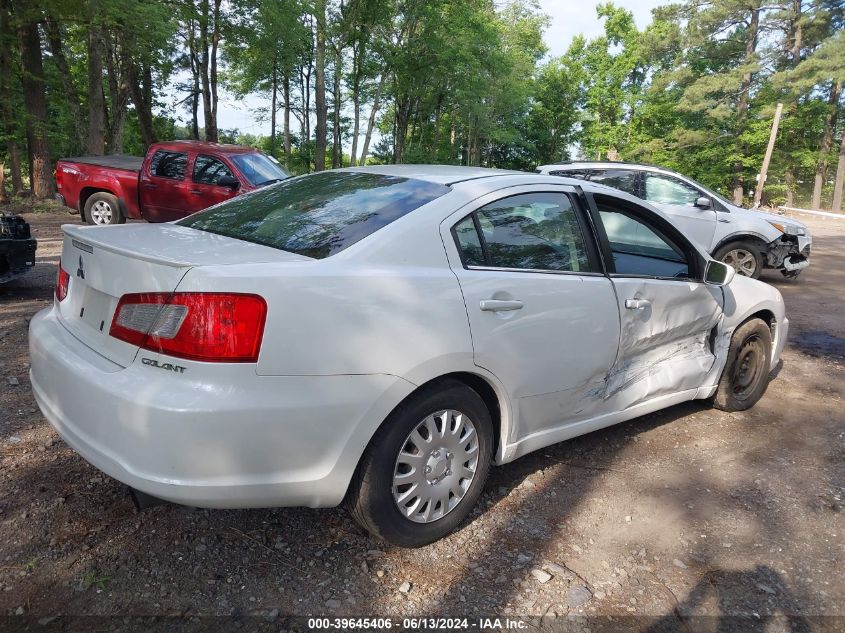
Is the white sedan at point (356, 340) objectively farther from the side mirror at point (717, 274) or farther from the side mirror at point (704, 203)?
the side mirror at point (704, 203)

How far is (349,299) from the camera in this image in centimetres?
219

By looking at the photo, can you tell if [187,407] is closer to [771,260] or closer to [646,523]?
[646,523]

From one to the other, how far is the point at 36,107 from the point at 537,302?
18003 millimetres

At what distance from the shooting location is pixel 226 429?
6.52 feet

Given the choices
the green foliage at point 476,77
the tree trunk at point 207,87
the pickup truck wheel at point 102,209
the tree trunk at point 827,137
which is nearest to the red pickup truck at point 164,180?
the pickup truck wheel at point 102,209

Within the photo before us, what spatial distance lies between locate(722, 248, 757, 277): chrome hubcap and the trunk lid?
28.7 feet

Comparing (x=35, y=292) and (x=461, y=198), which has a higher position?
(x=461, y=198)

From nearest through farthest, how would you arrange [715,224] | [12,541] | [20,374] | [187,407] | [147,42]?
[187,407] < [12,541] < [20,374] < [715,224] < [147,42]

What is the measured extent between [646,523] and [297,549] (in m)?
1.64

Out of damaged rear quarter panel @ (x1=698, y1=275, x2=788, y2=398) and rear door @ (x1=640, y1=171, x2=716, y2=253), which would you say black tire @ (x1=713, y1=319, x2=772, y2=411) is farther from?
rear door @ (x1=640, y1=171, x2=716, y2=253)

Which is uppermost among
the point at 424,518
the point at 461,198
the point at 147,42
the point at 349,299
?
the point at 147,42

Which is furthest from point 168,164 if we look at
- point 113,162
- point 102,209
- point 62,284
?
point 62,284

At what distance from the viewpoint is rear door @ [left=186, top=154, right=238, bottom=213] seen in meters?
10.1

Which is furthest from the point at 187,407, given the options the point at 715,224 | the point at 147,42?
the point at 147,42
